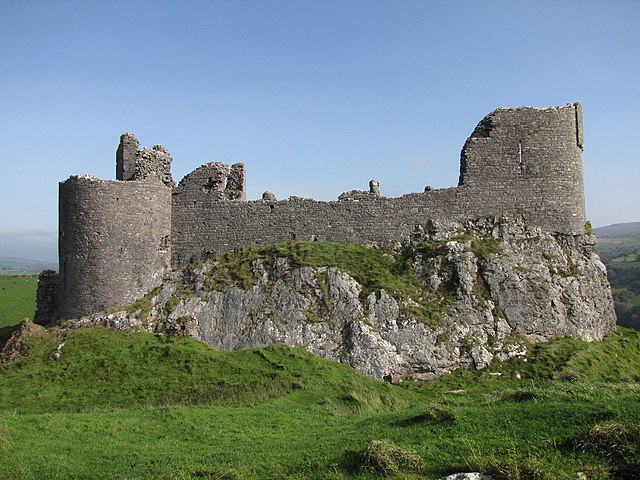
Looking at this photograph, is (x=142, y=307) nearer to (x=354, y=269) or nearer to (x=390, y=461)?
(x=354, y=269)

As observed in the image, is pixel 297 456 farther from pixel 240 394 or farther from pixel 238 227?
pixel 238 227

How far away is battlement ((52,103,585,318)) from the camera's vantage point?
24.0 m

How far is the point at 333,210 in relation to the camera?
2497 centimetres

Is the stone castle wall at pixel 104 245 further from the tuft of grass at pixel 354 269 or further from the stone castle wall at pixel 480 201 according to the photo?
the tuft of grass at pixel 354 269

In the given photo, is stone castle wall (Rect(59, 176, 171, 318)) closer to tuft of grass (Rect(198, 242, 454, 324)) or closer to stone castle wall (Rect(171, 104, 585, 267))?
stone castle wall (Rect(171, 104, 585, 267))

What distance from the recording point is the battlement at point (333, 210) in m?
24.0

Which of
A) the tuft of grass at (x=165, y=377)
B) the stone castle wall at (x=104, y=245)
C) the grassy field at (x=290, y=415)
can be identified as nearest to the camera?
Result: the grassy field at (x=290, y=415)

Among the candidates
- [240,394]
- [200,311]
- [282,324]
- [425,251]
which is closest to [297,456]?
[240,394]

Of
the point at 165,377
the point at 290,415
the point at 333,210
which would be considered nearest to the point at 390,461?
the point at 290,415

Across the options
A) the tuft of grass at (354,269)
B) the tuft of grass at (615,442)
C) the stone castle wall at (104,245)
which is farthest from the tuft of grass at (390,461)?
the stone castle wall at (104,245)

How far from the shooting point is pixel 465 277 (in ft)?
73.5

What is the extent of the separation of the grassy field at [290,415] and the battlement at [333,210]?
126 inches

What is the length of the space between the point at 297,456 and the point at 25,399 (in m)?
11.2

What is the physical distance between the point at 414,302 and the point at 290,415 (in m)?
8.31
